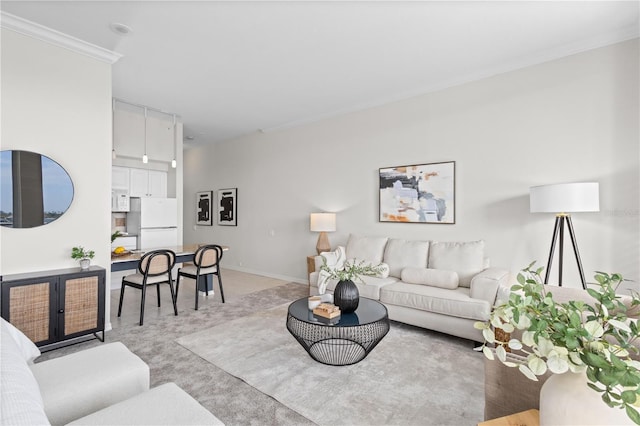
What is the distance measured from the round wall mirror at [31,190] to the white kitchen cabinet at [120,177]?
8.77 feet

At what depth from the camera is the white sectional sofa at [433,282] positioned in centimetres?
300

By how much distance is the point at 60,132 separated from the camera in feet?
10.2

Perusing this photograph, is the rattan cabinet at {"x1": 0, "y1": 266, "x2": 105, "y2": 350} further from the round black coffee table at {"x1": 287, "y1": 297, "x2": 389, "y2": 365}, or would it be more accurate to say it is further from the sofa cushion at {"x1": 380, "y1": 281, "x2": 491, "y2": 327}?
the sofa cushion at {"x1": 380, "y1": 281, "x2": 491, "y2": 327}

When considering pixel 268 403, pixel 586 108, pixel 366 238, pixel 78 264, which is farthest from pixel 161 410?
pixel 586 108

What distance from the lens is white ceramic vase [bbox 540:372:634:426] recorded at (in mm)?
794

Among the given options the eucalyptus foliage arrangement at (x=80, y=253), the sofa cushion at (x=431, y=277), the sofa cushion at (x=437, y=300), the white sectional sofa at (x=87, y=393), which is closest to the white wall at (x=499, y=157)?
the sofa cushion at (x=431, y=277)

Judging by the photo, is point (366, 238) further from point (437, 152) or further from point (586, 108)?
point (586, 108)

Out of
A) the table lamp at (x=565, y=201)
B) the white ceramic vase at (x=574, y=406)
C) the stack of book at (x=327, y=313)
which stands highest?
the table lamp at (x=565, y=201)

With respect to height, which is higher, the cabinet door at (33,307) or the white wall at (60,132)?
the white wall at (60,132)

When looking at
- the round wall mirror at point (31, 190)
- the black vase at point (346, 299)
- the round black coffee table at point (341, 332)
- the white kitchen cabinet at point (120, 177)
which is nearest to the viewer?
the round black coffee table at point (341, 332)

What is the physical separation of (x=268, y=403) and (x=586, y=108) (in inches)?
160

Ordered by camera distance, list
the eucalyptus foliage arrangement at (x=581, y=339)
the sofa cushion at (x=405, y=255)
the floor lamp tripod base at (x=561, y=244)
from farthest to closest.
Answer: the sofa cushion at (x=405, y=255)
the floor lamp tripod base at (x=561, y=244)
the eucalyptus foliage arrangement at (x=581, y=339)

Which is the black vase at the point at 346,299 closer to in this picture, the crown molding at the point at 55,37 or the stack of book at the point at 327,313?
the stack of book at the point at 327,313

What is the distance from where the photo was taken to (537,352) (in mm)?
865
